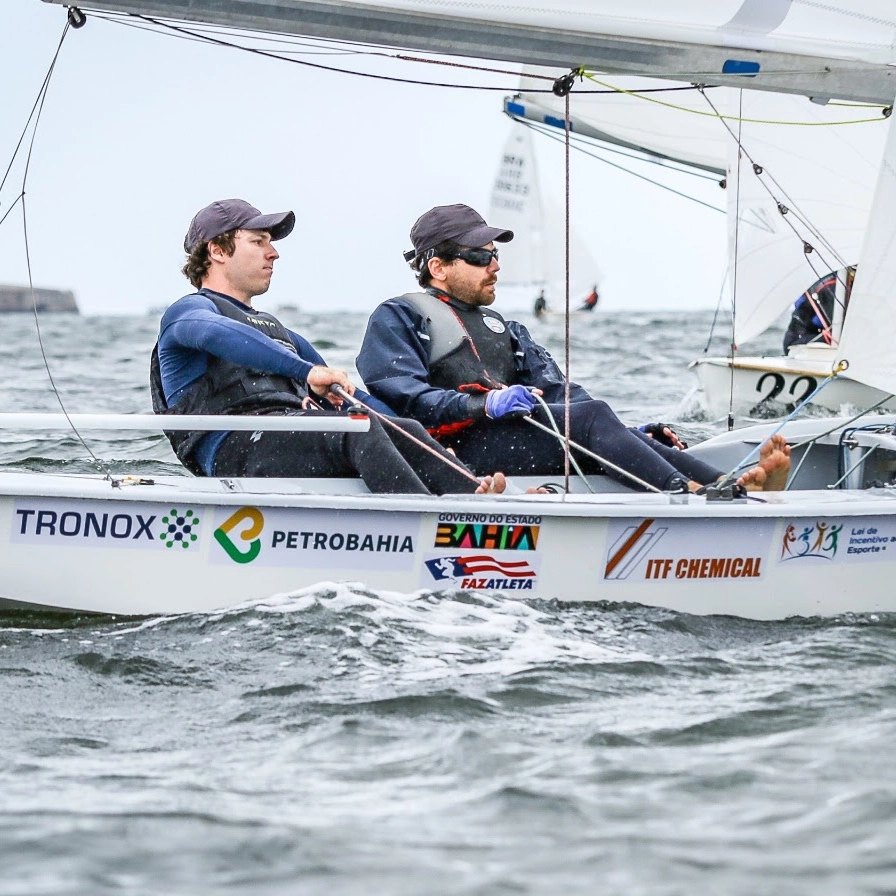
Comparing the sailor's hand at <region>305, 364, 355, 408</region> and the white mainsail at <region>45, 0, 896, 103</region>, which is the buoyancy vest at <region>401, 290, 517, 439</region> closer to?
the sailor's hand at <region>305, 364, 355, 408</region>

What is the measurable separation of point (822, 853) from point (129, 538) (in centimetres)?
204

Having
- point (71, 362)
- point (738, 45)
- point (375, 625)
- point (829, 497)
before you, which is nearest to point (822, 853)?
point (375, 625)

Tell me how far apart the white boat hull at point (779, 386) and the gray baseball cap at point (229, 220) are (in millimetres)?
5999

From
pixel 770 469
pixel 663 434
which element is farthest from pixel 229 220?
pixel 770 469

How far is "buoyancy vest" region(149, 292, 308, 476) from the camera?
4262 mm

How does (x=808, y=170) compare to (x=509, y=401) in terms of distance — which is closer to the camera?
(x=509, y=401)

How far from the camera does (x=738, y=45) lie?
4.15 meters

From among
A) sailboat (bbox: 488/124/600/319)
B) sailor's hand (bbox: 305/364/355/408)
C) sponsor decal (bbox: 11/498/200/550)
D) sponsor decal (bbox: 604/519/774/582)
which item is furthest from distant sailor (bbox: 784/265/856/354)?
sailboat (bbox: 488/124/600/319)

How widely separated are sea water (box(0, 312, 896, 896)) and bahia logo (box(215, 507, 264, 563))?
14cm

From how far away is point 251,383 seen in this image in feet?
14.1

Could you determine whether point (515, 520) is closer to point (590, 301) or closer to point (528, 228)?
point (528, 228)

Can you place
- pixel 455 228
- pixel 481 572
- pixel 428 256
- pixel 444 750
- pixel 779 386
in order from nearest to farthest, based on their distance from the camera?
pixel 444 750 → pixel 481 572 → pixel 455 228 → pixel 428 256 → pixel 779 386

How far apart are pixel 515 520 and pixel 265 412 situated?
32.5 inches

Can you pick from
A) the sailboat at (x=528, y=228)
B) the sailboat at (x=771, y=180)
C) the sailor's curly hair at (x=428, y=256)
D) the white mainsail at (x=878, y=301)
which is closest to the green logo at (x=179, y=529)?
the sailor's curly hair at (x=428, y=256)
